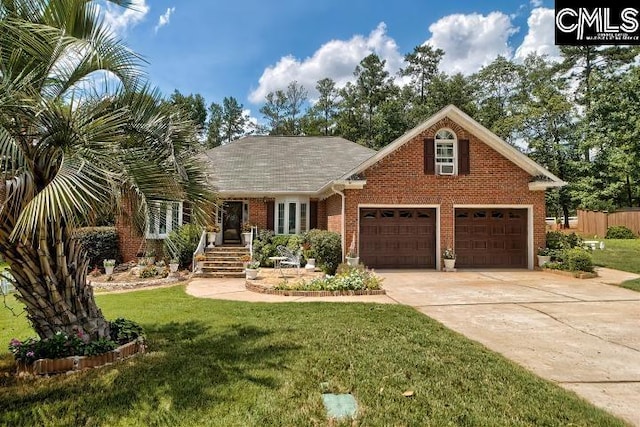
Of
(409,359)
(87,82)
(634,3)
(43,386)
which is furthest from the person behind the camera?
(634,3)

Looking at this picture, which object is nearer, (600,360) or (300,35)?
(600,360)

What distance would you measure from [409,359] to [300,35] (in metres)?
19.3

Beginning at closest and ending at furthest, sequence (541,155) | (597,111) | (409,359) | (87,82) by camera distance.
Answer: (87,82) < (409,359) < (597,111) < (541,155)

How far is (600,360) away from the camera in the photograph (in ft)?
16.9

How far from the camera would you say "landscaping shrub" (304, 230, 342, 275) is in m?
13.8

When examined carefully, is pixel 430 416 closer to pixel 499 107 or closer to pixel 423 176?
pixel 423 176

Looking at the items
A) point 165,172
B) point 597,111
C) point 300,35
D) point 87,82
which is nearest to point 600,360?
point 165,172

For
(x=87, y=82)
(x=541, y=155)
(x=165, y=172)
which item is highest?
(x=541, y=155)

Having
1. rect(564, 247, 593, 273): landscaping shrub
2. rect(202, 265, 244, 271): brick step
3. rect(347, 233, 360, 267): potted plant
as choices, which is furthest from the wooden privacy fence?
rect(202, 265, 244, 271): brick step

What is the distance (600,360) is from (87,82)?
24.3ft

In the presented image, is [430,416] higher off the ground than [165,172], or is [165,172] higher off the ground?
[165,172]

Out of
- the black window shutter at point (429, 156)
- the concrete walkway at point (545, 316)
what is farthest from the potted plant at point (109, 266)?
the black window shutter at point (429, 156)

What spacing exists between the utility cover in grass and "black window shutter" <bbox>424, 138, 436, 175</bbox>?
11677 mm

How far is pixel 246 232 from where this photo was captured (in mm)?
16266
